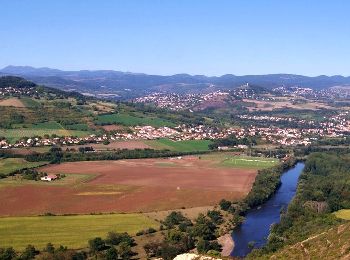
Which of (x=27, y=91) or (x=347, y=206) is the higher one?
(x=27, y=91)

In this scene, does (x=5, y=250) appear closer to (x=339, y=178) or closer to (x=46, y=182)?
(x=46, y=182)

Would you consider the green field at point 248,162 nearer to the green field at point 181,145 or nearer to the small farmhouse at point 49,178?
the green field at point 181,145

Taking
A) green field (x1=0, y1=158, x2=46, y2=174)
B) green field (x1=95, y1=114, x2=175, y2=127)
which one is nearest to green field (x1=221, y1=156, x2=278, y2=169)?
green field (x1=0, y1=158, x2=46, y2=174)

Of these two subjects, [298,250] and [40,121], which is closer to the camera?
[298,250]

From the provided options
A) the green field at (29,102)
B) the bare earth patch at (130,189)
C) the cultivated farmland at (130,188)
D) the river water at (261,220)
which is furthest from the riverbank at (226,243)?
the green field at (29,102)

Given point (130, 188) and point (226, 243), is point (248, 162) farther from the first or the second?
point (226, 243)

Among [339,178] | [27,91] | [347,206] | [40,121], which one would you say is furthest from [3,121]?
[347,206]
